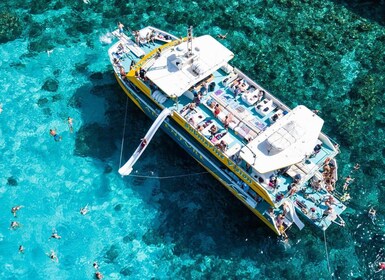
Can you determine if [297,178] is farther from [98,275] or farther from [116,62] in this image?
[116,62]

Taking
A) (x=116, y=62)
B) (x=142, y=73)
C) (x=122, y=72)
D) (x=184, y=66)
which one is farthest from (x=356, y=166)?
(x=116, y=62)

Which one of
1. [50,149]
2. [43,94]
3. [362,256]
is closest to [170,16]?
[43,94]

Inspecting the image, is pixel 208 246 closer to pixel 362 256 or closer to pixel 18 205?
pixel 362 256

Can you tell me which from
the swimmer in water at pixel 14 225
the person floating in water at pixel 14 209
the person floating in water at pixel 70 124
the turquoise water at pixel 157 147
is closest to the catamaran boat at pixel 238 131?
the turquoise water at pixel 157 147

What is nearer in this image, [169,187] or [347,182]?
[347,182]

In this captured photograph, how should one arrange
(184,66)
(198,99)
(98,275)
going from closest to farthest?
1. (98,275)
2. (184,66)
3. (198,99)

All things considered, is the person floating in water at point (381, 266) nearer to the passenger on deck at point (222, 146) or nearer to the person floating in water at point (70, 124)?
the passenger on deck at point (222, 146)

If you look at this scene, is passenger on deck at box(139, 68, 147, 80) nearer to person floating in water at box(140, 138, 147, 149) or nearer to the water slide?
the water slide
